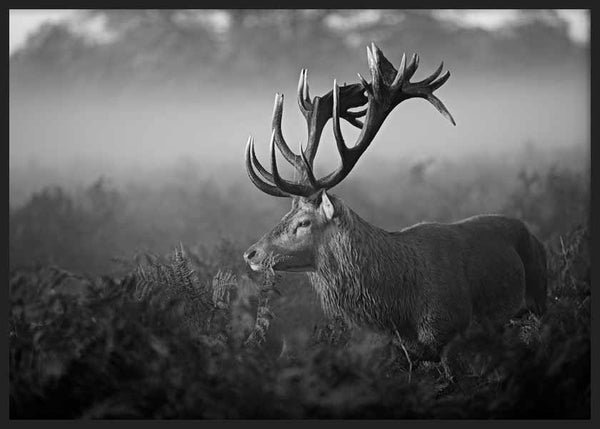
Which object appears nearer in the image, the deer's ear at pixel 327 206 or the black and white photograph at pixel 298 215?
the black and white photograph at pixel 298 215

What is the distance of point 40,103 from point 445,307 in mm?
8372

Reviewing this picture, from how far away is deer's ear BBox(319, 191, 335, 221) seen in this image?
498 cm

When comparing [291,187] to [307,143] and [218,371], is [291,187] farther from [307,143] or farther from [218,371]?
[218,371]

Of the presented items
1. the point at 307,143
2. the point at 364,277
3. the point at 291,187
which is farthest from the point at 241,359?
the point at 307,143

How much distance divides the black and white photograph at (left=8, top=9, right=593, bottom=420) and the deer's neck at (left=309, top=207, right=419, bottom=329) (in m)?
0.01

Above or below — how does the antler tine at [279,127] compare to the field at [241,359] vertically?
above

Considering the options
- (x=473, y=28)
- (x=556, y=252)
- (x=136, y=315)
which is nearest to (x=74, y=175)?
(x=473, y=28)

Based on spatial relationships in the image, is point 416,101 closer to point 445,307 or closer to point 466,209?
point 466,209

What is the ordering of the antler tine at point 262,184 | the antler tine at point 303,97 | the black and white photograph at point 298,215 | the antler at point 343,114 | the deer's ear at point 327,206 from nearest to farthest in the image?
the black and white photograph at point 298,215
the deer's ear at point 327,206
the antler at point 343,114
the antler tine at point 262,184
the antler tine at point 303,97

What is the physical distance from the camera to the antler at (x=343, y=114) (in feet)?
16.7

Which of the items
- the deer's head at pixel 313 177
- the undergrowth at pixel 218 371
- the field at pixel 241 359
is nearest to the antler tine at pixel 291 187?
the deer's head at pixel 313 177

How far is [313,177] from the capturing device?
499 centimetres

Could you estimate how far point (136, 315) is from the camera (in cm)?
429

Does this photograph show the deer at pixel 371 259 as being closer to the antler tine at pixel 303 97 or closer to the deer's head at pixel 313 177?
the deer's head at pixel 313 177
